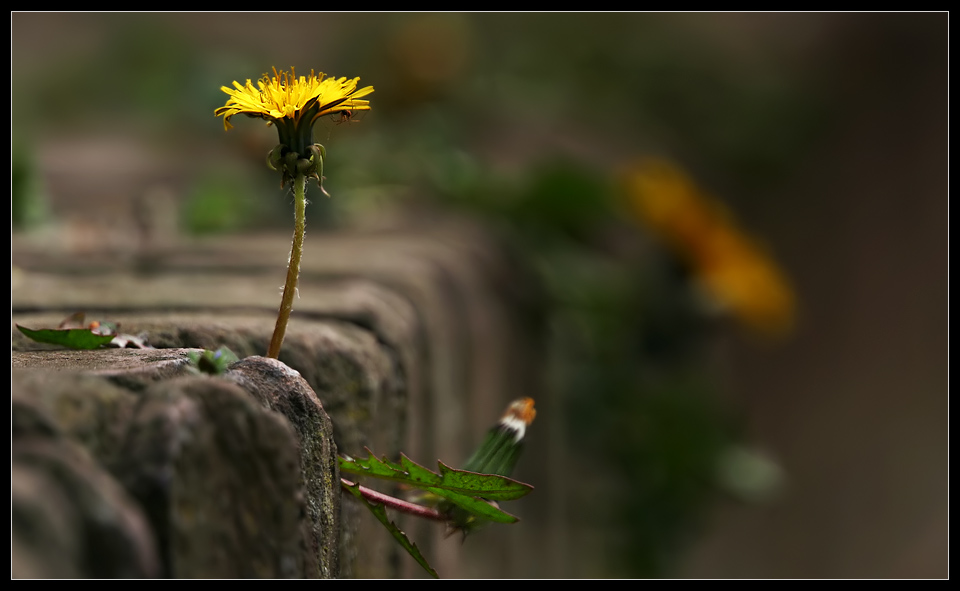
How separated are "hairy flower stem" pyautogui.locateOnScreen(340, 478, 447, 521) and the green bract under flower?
267mm

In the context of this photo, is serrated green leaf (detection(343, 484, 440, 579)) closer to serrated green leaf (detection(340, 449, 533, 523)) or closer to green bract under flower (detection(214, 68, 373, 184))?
serrated green leaf (detection(340, 449, 533, 523))

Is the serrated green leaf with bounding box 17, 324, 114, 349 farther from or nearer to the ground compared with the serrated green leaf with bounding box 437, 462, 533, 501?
farther from the ground

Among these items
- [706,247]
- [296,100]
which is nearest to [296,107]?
[296,100]

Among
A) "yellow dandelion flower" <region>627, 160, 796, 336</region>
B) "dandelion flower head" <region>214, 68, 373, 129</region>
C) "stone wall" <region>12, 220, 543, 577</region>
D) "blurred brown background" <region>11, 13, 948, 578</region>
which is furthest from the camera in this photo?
"blurred brown background" <region>11, 13, 948, 578</region>

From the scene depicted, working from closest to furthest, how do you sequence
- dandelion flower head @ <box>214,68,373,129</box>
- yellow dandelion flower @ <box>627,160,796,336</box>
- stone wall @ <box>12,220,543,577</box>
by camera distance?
stone wall @ <box>12,220,543,577</box> → dandelion flower head @ <box>214,68,373,129</box> → yellow dandelion flower @ <box>627,160,796,336</box>

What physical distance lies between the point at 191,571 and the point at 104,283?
983mm

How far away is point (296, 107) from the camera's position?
75cm

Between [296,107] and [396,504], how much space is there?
0.34 m

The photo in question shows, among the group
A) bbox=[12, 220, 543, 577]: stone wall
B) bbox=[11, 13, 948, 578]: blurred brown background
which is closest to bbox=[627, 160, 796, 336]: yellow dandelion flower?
bbox=[11, 13, 948, 578]: blurred brown background

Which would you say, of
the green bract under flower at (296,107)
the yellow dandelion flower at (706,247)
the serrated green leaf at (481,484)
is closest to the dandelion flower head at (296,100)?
the green bract under flower at (296,107)

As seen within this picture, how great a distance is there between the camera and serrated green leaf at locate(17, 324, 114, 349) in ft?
2.65

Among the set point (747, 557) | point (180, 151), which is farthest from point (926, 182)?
point (180, 151)

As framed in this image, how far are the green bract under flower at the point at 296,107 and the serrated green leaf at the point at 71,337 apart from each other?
0.22 m

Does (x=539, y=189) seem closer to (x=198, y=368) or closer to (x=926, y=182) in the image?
(x=198, y=368)
